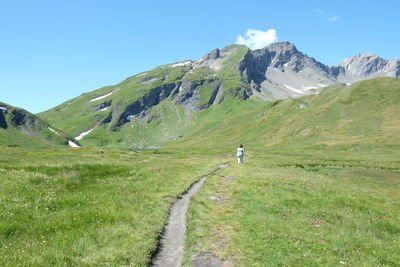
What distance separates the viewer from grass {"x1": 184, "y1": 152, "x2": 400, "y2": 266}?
48.3 feet

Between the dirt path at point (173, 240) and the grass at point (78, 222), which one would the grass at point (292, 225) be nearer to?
the dirt path at point (173, 240)

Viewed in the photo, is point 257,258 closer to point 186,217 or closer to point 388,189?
point 186,217

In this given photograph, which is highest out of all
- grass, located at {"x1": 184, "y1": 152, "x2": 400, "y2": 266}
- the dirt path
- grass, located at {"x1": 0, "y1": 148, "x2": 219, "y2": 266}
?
grass, located at {"x1": 0, "y1": 148, "x2": 219, "y2": 266}

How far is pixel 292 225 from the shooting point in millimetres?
19656

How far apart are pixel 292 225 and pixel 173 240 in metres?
8.22

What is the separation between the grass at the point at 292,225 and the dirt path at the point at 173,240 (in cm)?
48

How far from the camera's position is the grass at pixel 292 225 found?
1471cm

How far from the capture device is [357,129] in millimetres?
177375

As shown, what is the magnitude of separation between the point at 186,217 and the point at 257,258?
21.8 ft

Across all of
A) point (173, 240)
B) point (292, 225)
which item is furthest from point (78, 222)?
point (292, 225)

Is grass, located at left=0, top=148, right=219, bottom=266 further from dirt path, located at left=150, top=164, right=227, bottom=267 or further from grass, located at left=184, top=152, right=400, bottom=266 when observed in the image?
grass, located at left=184, top=152, right=400, bottom=266

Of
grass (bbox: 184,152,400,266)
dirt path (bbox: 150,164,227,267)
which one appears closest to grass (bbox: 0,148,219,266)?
dirt path (bbox: 150,164,227,267)

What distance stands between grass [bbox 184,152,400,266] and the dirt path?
48 centimetres

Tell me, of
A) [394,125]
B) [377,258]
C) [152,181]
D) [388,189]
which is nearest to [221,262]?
[377,258]
